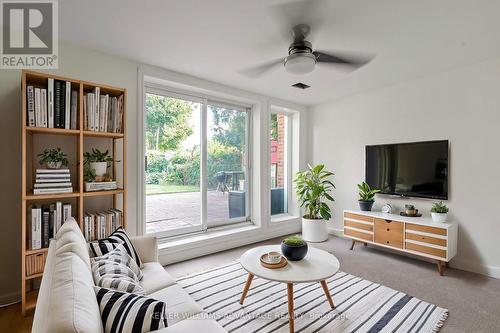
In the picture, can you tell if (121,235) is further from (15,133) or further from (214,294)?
(15,133)

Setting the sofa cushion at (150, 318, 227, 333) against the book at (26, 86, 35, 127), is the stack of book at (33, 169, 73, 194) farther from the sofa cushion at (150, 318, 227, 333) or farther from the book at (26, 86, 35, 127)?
the sofa cushion at (150, 318, 227, 333)

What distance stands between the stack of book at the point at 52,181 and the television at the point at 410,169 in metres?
3.78

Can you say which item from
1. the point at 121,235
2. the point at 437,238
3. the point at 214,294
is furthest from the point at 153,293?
the point at 437,238

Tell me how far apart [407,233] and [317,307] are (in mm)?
1667

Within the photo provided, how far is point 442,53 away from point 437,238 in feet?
6.54

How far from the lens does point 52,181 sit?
Result: 2074 mm

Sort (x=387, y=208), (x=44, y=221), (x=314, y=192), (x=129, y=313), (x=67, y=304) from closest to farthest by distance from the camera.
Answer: (x=67, y=304), (x=129, y=313), (x=44, y=221), (x=387, y=208), (x=314, y=192)

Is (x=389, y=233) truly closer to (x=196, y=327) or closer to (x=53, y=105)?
(x=196, y=327)

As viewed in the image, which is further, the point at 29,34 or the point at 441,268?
the point at 441,268

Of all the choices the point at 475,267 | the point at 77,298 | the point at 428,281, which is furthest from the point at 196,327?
the point at 475,267

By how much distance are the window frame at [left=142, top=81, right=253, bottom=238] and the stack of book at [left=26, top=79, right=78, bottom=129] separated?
2.57ft

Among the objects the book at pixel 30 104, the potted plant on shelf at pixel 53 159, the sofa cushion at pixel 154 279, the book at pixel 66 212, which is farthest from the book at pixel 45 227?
the sofa cushion at pixel 154 279

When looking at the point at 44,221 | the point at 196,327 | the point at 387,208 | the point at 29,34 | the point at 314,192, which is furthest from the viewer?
the point at 314,192

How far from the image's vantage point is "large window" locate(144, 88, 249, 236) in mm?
3279
